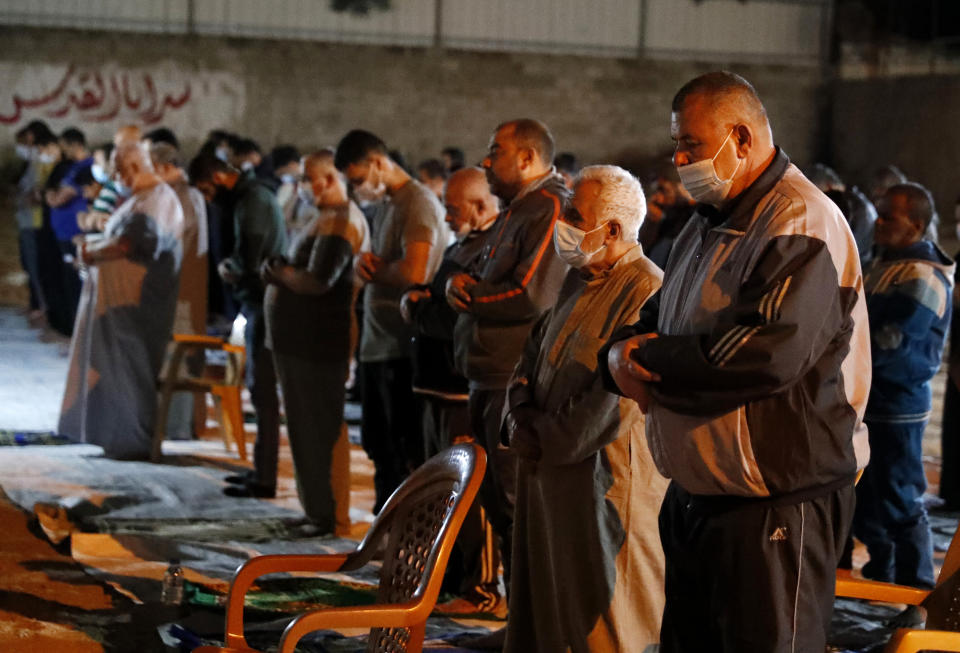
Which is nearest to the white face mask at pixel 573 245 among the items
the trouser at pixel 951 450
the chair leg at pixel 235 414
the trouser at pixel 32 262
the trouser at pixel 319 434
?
the trouser at pixel 319 434

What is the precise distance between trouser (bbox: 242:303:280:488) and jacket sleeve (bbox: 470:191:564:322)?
2545mm

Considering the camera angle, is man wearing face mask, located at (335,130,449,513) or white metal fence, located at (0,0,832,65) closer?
man wearing face mask, located at (335,130,449,513)

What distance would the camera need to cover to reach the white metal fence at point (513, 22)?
19156 millimetres

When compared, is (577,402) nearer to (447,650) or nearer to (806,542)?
(806,542)

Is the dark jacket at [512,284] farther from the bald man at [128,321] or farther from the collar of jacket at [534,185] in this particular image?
the bald man at [128,321]

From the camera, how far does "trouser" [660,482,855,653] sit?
111 inches

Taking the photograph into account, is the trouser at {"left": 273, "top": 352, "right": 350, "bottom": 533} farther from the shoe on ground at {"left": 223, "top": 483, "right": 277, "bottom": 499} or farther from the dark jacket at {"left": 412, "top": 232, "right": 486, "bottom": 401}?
the dark jacket at {"left": 412, "top": 232, "right": 486, "bottom": 401}

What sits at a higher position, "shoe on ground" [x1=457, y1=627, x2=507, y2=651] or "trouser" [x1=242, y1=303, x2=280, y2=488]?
"trouser" [x1=242, y1=303, x2=280, y2=488]

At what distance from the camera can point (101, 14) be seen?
19.0 meters

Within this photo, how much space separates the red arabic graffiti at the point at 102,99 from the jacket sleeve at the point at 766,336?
17447 millimetres

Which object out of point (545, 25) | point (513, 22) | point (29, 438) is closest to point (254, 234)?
point (29, 438)

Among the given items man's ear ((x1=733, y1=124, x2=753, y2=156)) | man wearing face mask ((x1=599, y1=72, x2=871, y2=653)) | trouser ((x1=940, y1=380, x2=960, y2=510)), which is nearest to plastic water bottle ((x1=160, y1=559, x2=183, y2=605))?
man wearing face mask ((x1=599, y1=72, x2=871, y2=653))

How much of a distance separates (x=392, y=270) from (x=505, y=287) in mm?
1159

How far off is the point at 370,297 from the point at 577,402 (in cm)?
251
